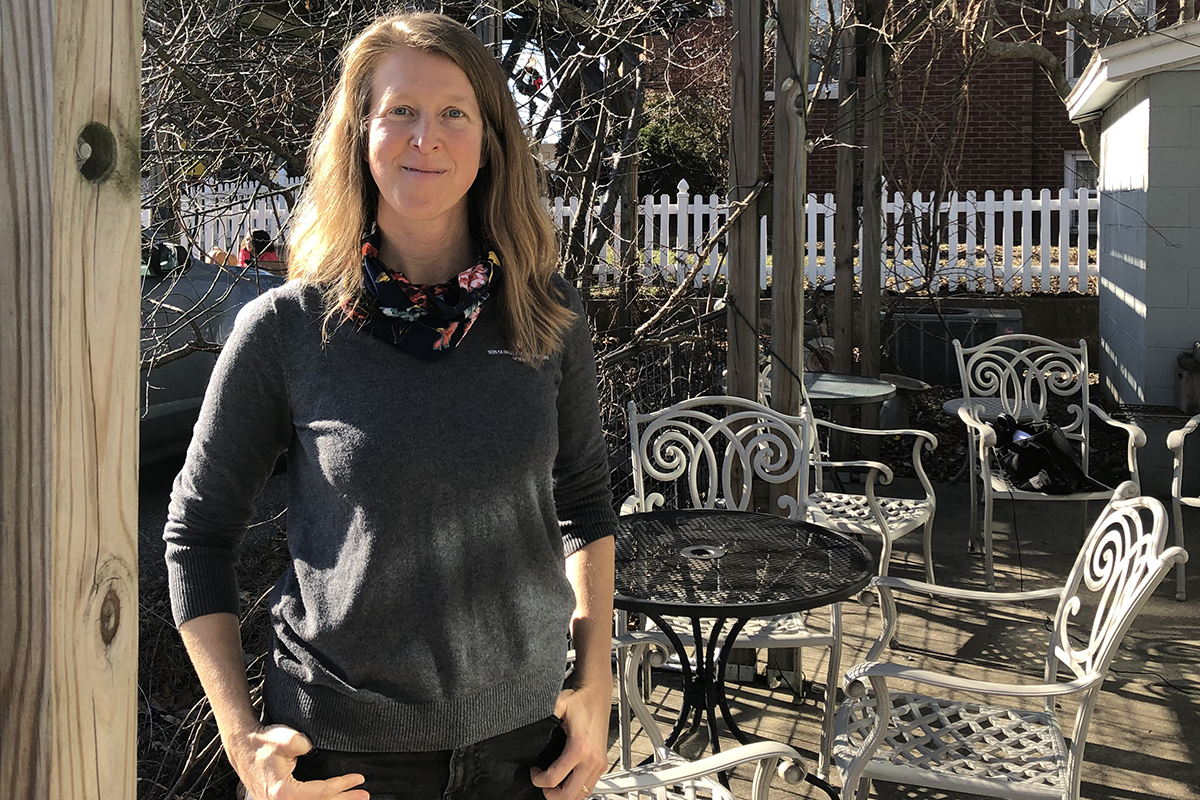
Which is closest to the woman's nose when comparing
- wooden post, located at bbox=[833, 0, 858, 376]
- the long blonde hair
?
the long blonde hair

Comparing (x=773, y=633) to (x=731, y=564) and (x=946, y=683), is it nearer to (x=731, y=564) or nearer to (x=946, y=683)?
(x=731, y=564)

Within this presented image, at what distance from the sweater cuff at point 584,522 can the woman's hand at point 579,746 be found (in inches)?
8.9

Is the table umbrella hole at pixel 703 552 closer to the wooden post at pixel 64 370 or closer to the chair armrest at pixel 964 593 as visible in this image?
the chair armrest at pixel 964 593

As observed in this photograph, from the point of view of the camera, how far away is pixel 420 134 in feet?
5.16

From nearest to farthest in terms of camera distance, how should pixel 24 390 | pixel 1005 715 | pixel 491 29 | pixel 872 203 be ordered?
pixel 24 390
pixel 1005 715
pixel 491 29
pixel 872 203

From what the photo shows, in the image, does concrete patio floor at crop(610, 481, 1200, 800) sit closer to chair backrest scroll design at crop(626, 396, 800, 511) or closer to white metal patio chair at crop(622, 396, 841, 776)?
white metal patio chair at crop(622, 396, 841, 776)

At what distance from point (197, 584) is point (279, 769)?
0.89 ft

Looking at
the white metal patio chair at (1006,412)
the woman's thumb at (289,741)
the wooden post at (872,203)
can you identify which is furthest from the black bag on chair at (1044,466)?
the woman's thumb at (289,741)

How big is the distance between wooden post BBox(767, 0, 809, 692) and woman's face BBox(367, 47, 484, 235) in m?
2.46

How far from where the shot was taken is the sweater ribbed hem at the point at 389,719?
1.47 metres

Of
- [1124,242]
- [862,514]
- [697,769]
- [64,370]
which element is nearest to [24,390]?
[64,370]

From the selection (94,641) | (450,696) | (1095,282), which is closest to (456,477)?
(450,696)

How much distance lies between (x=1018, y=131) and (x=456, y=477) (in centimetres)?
1531

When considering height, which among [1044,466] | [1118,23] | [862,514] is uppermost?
[1118,23]
